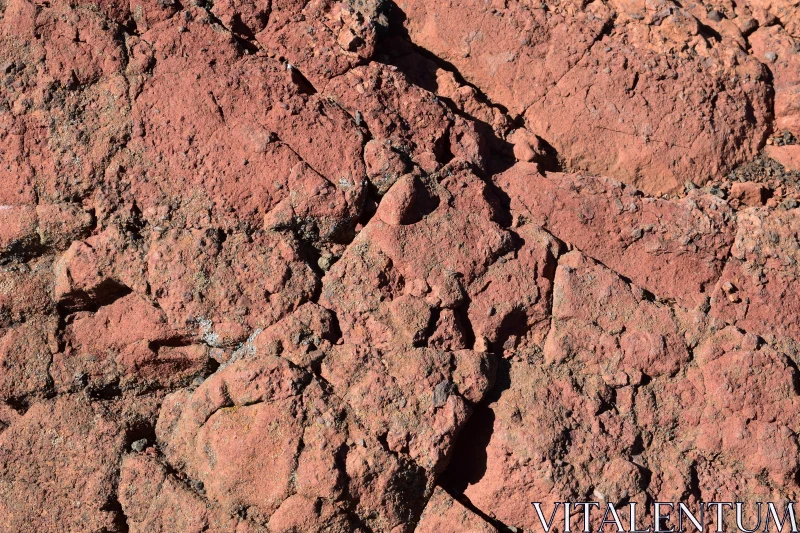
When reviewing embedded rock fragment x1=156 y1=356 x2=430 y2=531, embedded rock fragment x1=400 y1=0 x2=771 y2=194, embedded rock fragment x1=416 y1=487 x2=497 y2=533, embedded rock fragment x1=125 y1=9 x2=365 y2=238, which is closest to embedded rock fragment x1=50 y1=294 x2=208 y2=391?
embedded rock fragment x1=156 y1=356 x2=430 y2=531

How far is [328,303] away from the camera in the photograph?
234 centimetres

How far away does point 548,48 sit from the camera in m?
2.97

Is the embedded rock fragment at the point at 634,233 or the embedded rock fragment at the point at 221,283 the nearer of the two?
the embedded rock fragment at the point at 221,283

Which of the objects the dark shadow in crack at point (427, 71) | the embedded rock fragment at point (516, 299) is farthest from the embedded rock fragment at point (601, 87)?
the embedded rock fragment at point (516, 299)

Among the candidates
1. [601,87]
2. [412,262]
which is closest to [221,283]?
[412,262]

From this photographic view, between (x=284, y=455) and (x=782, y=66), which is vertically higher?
(x=782, y=66)

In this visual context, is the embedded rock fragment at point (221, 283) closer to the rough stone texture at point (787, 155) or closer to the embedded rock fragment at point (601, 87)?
the embedded rock fragment at point (601, 87)

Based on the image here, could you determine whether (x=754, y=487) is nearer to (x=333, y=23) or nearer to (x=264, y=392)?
(x=264, y=392)

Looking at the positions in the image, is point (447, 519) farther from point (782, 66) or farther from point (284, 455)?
point (782, 66)

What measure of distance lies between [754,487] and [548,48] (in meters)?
1.73

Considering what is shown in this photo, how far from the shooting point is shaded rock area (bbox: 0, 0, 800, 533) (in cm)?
222

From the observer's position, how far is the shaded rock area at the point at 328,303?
222 cm

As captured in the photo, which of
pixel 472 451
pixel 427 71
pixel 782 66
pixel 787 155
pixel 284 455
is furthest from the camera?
pixel 782 66

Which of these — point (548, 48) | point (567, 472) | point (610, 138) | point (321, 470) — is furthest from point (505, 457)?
point (548, 48)
